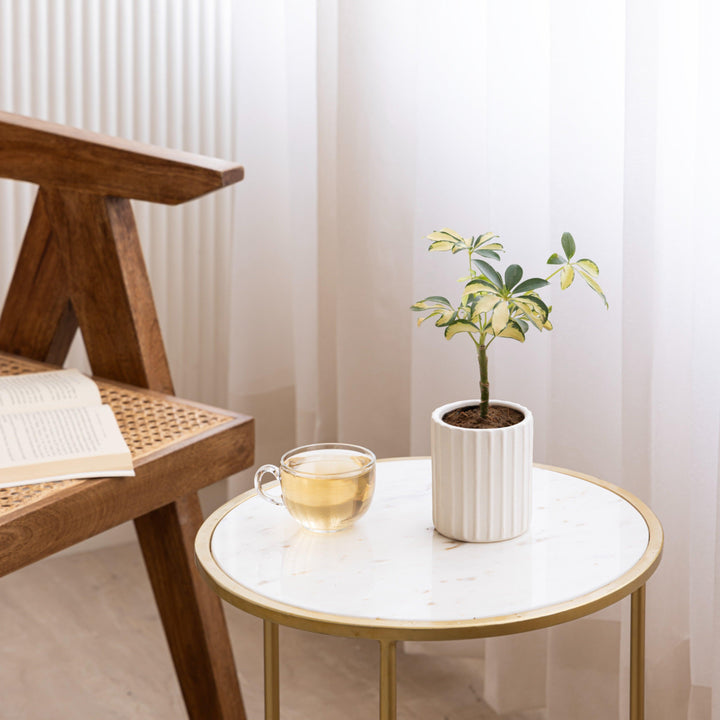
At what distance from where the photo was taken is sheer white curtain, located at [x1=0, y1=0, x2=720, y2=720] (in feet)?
3.03

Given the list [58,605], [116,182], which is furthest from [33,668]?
[116,182]

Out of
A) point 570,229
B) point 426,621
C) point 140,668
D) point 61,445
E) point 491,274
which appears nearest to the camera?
point 426,621

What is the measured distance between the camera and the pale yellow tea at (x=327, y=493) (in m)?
0.70

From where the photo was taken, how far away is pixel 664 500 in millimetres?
969

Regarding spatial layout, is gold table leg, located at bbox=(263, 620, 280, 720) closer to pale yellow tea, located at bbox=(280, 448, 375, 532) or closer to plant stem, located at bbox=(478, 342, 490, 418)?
pale yellow tea, located at bbox=(280, 448, 375, 532)

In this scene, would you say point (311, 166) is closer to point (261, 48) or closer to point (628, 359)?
point (261, 48)

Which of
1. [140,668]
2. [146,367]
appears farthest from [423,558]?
[140,668]

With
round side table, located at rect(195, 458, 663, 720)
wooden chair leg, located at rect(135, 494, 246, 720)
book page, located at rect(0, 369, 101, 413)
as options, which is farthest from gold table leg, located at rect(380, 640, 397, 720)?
book page, located at rect(0, 369, 101, 413)

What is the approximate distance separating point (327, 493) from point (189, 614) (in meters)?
0.37

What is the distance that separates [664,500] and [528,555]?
0.33m

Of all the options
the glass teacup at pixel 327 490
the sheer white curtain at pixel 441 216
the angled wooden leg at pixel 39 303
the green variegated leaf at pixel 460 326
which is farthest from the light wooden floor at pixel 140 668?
the green variegated leaf at pixel 460 326

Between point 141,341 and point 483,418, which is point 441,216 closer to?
point 141,341

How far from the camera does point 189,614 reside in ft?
3.28

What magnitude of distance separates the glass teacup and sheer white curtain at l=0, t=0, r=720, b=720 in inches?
13.7
